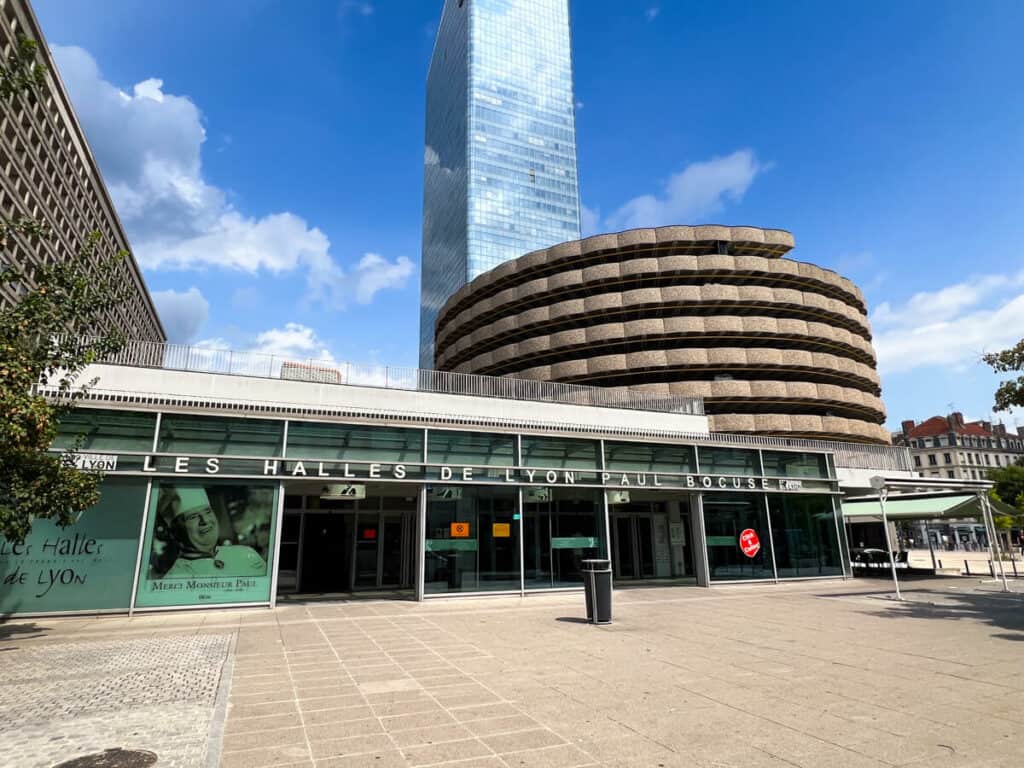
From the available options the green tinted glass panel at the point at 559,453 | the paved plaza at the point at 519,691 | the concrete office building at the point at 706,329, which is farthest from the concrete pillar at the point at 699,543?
the concrete office building at the point at 706,329

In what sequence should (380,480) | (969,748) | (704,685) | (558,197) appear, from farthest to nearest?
(558,197) < (380,480) < (704,685) < (969,748)

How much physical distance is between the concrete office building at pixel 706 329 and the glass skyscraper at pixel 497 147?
182ft

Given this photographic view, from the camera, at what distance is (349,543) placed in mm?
19422

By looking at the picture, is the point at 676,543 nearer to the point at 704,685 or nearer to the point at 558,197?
the point at 704,685

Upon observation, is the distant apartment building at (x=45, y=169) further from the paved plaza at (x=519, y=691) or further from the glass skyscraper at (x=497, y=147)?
the glass skyscraper at (x=497, y=147)

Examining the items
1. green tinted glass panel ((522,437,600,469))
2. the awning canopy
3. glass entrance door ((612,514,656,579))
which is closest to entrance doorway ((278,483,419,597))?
green tinted glass panel ((522,437,600,469))

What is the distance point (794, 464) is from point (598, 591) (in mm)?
13419

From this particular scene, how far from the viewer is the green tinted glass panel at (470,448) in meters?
17.0

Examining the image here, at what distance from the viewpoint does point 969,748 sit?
4.93 meters

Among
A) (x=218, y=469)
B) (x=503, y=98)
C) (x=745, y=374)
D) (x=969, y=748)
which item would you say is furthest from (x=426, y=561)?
(x=503, y=98)

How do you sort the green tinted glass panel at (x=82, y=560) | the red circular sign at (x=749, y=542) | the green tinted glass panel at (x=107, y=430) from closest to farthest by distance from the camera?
the green tinted glass panel at (x=82, y=560)
the green tinted glass panel at (x=107, y=430)
the red circular sign at (x=749, y=542)

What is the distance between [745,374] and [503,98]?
96675 millimetres

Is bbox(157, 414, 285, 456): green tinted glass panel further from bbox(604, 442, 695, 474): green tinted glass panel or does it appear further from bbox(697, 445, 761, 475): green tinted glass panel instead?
bbox(697, 445, 761, 475): green tinted glass panel

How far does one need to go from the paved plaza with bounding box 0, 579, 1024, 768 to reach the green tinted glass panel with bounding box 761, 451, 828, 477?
908 centimetres
